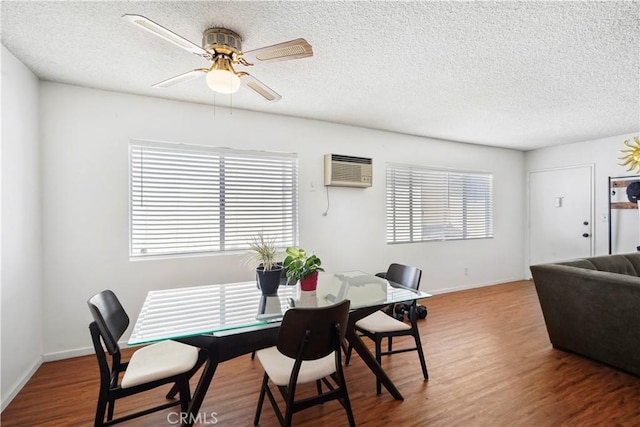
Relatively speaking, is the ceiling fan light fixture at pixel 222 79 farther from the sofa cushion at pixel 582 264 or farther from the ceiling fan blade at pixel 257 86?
the sofa cushion at pixel 582 264

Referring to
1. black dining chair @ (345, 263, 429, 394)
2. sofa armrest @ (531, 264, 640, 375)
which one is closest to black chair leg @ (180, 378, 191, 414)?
black dining chair @ (345, 263, 429, 394)

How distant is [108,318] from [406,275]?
86.8 inches

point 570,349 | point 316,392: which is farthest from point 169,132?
point 570,349

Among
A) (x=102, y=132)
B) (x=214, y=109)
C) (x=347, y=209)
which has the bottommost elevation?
(x=347, y=209)

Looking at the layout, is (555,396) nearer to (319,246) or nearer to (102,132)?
(319,246)

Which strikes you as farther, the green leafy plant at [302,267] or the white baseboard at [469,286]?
the white baseboard at [469,286]

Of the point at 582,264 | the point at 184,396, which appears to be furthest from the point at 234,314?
the point at 582,264

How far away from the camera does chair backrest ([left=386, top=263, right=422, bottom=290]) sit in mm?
2557

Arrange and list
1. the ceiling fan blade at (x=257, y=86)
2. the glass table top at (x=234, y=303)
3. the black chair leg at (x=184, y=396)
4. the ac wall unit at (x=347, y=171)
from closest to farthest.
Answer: the glass table top at (x=234, y=303)
the black chair leg at (x=184, y=396)
the ceiling fan blade at (x=257, y=86)
the ac wall unit at (x=347, y=171)

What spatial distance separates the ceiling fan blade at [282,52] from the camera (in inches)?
62.1

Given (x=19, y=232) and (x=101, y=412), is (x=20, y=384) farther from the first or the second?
(x=101, y=412)

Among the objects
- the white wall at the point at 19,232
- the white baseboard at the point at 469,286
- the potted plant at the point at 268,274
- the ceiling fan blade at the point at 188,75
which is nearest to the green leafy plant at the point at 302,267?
the potted plant at the point at 268,274

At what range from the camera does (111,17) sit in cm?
180

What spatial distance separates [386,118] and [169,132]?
247 centimetres
